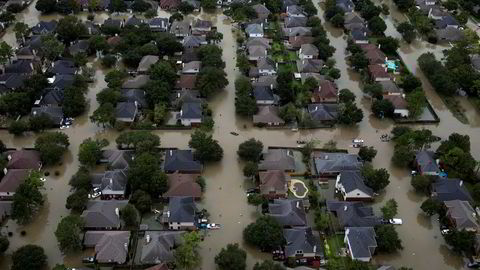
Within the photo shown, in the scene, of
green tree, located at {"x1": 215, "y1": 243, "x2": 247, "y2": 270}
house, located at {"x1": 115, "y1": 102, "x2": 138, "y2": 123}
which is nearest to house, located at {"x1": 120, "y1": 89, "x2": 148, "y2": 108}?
house, located at {"x1": 115, "y1": 102, "x2": 138, "y2": 123}

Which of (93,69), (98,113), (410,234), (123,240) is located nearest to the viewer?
(123,240)

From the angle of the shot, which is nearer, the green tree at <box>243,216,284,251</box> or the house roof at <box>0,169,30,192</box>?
the green tree at <box>243,216,284,251</box>

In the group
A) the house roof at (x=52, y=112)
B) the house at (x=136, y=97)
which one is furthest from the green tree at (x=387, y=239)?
the house roof at (x=52, y=112)

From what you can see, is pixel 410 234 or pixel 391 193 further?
pixel 391 193

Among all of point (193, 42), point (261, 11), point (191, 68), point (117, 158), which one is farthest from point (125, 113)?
point (261, 11)

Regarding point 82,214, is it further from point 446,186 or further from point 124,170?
point 446,186

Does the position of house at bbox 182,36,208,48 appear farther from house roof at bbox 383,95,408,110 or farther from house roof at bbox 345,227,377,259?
house roof at bbox 345,227,377,259

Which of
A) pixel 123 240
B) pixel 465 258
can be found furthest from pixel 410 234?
pixel 123 240
